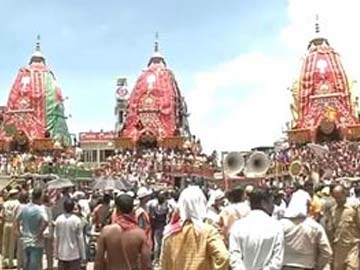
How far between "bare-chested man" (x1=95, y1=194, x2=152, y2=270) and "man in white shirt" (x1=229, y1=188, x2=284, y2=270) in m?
0.73

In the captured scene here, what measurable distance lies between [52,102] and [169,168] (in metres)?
17.4

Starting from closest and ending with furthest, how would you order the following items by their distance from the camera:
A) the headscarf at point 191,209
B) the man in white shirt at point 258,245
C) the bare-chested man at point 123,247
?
the man in white shirt at point 258,245, the headscarf at point 191,209, the bare-chested man at point 123,247

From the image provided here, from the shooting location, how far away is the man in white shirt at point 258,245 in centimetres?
609

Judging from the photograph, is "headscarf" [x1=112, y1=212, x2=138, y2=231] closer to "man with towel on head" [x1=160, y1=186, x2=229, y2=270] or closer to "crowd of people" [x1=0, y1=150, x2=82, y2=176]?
"man with towel on head" [x1=160, y1=186, x2=229, y2=270]

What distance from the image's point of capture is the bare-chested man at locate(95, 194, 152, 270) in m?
6.41

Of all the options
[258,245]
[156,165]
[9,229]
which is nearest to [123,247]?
[258,245]

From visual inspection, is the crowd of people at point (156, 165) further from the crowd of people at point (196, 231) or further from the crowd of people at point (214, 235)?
the crowd of people at point (214, 235)

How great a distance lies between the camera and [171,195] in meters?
16.8

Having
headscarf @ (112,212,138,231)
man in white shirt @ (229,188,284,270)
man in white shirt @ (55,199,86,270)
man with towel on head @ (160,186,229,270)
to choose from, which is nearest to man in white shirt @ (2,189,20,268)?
man in white shirt @ (55,199,86,270)

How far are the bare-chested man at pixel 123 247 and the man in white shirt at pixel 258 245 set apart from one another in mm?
727

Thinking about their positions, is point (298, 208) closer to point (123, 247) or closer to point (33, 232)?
point (123, 247)

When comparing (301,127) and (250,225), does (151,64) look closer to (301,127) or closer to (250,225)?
(301,127)

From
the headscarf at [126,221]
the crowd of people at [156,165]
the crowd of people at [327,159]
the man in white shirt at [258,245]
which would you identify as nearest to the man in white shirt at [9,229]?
the headscarf at [126,221]

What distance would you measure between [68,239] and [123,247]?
12.5 feet
